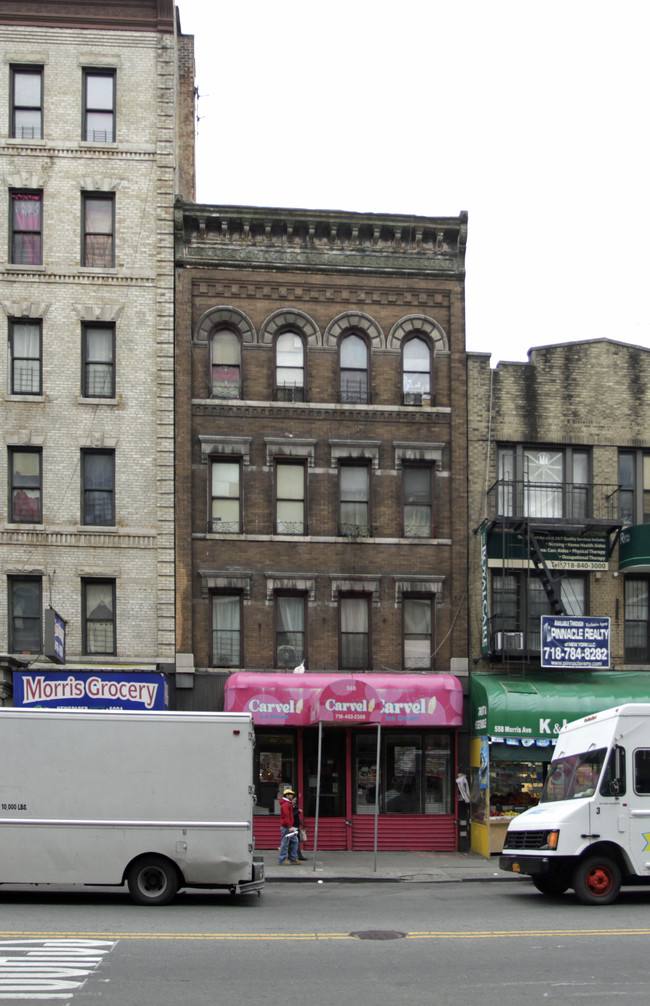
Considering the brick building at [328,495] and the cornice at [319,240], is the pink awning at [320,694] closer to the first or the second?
the brick building at [328,495]

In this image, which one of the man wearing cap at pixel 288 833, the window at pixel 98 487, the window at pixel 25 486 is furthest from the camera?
the window at pixel 98 487

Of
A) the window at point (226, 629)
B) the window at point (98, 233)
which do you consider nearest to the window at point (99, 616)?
the window at point (226, 629)

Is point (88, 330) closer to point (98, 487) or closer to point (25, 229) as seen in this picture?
point (25, 229)

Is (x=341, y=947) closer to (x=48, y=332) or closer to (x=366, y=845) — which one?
(x=366, y=845)

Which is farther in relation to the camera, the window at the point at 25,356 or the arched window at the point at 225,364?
the arched window at the point at 225,364

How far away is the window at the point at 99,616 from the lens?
88.0ft

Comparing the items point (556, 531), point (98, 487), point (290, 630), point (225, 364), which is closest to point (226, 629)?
point (290, 630)

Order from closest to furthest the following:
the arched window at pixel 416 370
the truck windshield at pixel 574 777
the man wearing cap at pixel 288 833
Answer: the truck windshield at pixel 574 777, the man wearing cap at pixel 288 833, the arched window at pixel 416 370

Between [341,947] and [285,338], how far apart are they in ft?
58.6

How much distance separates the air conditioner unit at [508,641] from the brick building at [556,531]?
22 millimetres

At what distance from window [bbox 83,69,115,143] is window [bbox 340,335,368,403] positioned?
23.8 feet

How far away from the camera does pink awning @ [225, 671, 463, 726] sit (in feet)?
85.0

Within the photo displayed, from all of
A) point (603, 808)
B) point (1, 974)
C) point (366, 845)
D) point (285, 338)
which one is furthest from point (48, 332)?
point (1, 974)

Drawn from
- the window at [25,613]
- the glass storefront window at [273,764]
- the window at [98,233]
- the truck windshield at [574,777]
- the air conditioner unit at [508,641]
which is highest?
the window at [98,233]
